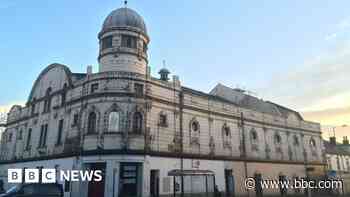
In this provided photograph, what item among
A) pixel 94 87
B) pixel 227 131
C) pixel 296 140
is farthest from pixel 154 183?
pixel 296 140

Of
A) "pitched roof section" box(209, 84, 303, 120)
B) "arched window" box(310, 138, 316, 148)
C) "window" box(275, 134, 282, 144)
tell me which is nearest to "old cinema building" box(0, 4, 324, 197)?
"window" box(275, 134, 282, 144)

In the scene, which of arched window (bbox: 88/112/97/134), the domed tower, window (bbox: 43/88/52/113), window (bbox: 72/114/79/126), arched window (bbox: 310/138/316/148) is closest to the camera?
arched window (bbox: 88/112/97/134)

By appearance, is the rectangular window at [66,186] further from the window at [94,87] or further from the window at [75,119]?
the window at [94,87]

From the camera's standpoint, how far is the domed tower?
2766 cm

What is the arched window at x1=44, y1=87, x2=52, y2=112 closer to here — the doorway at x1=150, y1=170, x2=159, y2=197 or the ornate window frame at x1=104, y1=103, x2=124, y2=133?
the ornate window frame at x1=104, y1=103, x2=124, y2=133

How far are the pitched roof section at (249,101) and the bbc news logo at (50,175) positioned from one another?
24.0 metres

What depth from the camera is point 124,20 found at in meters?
28.8

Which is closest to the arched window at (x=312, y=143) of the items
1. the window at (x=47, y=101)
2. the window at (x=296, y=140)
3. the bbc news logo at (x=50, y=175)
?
the window at (x=296, y=140)

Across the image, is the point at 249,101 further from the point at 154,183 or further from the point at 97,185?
the point at 97,185

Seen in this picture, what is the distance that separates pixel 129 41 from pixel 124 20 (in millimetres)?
2257

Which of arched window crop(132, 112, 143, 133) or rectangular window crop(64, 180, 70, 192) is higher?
arched window crop(132, 112, 143, 133)

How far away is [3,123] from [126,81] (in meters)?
27.6

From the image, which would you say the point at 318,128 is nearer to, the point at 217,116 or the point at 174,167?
the point at 217,116

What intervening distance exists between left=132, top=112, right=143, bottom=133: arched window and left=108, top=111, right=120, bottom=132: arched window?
1422mm
